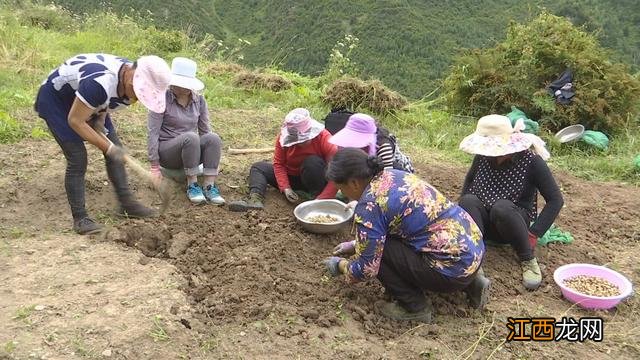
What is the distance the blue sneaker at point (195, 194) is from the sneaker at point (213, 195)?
5 cm

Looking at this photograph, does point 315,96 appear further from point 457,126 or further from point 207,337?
point 207,337

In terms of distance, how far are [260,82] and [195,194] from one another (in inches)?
148

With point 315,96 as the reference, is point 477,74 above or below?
above

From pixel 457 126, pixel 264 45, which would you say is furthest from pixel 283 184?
pixel 264 45

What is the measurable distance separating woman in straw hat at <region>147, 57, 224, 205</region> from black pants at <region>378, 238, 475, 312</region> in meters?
1.69

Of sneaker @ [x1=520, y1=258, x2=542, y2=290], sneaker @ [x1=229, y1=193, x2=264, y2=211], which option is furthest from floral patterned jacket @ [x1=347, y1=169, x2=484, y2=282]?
sneaker @ [x1=229, y1=193, x2=264, y2=211]

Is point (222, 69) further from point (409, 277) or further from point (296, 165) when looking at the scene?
point (409, 277)

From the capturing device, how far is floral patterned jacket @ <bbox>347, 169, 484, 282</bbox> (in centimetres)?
259

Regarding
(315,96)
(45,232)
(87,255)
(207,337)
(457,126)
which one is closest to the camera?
(207,337)

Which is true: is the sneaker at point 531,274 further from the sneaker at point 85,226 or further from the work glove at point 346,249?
the sneaker at point 85,226

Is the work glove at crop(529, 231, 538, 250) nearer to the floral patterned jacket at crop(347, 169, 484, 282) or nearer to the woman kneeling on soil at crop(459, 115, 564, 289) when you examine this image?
the woman kneeling on soil at crop(459, 115, 564, 289)

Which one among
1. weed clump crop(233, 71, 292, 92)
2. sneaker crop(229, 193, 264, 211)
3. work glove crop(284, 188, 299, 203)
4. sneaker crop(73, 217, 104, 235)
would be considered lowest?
weed clump crop(233, 71, 292, 92)

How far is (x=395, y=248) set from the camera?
2734 millimetres

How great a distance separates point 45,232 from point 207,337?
1.59 m
